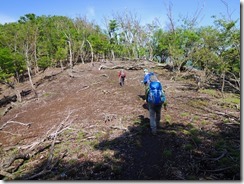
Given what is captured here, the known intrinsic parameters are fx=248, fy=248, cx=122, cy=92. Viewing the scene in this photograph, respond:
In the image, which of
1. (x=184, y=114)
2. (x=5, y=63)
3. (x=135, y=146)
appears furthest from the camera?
(x=5, y=63)

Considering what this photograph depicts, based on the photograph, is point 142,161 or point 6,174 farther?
point 6,174

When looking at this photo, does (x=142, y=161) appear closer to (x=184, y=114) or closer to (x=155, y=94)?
(x=155, y=94)

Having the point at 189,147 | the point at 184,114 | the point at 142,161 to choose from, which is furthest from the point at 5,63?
the point at 189,147

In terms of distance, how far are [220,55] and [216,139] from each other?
38.6 feet

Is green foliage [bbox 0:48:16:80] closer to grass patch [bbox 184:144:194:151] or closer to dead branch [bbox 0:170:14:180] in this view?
dead branch [bbox 0:170:14:180]

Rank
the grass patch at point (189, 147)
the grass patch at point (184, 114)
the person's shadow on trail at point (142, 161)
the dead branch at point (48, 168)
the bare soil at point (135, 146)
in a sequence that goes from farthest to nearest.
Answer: the grass patch at point (184, 114), the grass patch at point (189, 147), the dead branch at point (48, 168), the bare soil at point (135, 146), the person's shadow on trail at point (142, 161)

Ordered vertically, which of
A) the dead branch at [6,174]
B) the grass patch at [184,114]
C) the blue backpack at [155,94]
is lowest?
the dead branch at [6,174]

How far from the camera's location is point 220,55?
727 inches

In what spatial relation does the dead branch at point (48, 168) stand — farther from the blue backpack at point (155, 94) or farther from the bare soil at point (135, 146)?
the blue backpack at point (155, 94)

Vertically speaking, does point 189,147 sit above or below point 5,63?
below

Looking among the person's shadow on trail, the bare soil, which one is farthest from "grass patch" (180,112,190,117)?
the person's shadow on trail

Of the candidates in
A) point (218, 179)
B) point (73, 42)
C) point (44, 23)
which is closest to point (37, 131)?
point (218, 179)

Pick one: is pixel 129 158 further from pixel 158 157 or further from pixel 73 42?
pixel 73 42

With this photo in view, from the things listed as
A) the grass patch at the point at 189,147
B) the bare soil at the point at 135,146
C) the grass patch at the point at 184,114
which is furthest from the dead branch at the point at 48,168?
the grass patch at the point at 184,114
